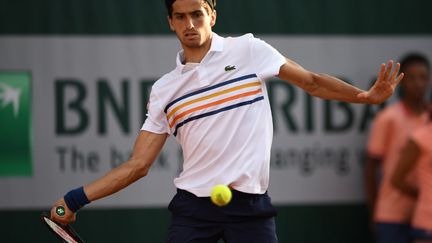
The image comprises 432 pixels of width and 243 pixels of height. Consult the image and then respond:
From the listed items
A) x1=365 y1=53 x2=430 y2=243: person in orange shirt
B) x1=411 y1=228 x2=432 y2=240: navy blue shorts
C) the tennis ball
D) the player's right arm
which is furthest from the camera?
x1=365 y1=53 x2=430 y2=243: person in orange shirt

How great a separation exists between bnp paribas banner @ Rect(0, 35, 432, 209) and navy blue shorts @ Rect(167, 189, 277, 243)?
274 centimetres

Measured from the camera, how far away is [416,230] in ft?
23.4

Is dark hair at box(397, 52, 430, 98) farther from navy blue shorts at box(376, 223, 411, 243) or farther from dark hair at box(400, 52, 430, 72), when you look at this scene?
navy blue shorts at box(376, 223, 411, 243)

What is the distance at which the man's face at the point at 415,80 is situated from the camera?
7.74m

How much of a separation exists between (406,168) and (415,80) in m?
0.82

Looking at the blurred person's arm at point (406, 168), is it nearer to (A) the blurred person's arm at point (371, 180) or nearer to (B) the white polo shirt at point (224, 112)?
(A) the blurred person's arm at point (371, 180)

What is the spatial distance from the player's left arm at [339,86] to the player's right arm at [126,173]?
674mm

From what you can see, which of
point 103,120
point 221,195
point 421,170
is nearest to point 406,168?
point 421,170

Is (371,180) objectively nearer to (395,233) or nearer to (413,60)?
(395,233)

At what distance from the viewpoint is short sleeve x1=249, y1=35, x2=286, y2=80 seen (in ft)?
15.9

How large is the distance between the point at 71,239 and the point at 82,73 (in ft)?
9.43

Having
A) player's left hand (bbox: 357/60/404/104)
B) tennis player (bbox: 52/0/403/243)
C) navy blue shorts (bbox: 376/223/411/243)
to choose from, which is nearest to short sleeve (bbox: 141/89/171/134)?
tennis player (bbox: 52/0/403/243)

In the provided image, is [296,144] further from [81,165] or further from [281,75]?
[281,75]

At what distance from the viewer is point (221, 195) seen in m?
4.56
